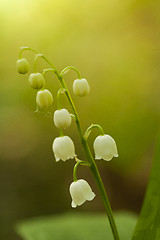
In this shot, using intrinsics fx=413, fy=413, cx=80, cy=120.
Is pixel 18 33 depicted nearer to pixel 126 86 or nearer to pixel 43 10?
pixel 43 10

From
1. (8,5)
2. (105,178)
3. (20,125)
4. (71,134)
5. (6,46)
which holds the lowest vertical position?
(105,178)

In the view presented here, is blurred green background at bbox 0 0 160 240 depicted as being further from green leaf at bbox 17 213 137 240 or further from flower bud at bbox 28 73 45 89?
flower bud at bbox 28 73 45 89

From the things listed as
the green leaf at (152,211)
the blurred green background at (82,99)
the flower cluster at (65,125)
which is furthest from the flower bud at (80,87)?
the blurred green background at (82,99)

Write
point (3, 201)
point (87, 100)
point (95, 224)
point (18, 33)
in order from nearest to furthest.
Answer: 1. point (95, 224)
2. point (3, 201)
3. point (87, 100)
4. point (18, 33)

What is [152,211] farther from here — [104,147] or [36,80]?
[36,80]

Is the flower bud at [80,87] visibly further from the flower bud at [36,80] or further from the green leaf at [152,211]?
the green leaf at [152,211]

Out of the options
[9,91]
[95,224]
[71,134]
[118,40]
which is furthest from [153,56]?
[95,224]

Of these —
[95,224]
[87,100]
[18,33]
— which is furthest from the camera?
[18,33]
